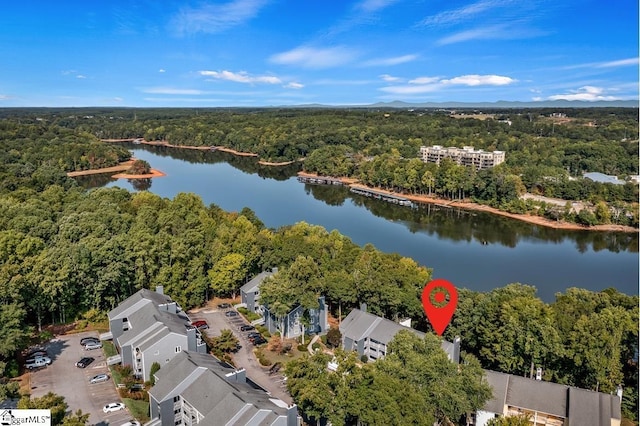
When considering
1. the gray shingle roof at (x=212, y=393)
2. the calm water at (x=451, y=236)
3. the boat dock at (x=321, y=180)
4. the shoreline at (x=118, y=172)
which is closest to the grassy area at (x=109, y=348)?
the gray shingle roof at (x=212, y=393)

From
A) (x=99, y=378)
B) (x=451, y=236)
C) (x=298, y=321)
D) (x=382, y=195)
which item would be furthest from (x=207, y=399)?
(x=382, y=195)

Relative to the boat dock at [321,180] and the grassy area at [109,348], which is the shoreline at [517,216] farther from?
the grassy area at [109,348]

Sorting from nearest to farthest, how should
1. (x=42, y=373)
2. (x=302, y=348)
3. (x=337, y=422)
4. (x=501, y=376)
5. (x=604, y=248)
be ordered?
(x=337, y=422) → (x=501, y=376) → (x=42, y=373) → (x=302, y=348) → (x=604, y=248)

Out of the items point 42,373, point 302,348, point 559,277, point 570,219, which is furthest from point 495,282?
point 42,373

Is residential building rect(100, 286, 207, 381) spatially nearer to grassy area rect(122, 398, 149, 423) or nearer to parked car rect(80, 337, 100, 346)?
parked car rect(80, 337, 100, 346)

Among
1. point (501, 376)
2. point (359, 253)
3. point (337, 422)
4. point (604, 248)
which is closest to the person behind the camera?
point (337, 422)

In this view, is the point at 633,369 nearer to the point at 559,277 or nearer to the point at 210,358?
the point at 210,358

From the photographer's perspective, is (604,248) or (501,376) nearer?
(501,376)
